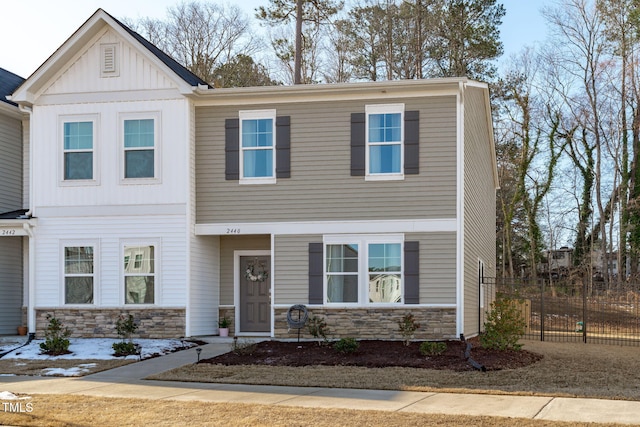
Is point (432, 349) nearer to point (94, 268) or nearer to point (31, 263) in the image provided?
point (94, 268)

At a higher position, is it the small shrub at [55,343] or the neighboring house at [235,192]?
the neighboring house at [235,192]

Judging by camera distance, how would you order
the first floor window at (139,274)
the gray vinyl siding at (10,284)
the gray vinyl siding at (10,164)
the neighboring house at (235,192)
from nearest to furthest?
the neighboring house at (235,192), the first floor window at (139,274), the gray vinyl siding at (10,284), the gray vinyl siding at (10,164)

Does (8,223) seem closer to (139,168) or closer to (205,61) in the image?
(139,168)

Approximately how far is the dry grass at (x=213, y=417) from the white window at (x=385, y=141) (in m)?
8.36

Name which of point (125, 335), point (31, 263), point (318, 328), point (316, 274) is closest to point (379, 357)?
point (318, 328)

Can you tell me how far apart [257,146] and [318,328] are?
434 centimetres

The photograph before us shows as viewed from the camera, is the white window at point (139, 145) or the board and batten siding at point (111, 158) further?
the white window at point (139, 145)

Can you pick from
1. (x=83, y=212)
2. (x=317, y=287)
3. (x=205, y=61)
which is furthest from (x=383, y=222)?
(x=205, y=61)

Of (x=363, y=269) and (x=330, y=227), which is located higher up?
(x=330, y=227)

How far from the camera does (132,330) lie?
17.2 meters

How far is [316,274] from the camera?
58.1ft

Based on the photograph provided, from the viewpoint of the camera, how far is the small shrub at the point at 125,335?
51.5 feet

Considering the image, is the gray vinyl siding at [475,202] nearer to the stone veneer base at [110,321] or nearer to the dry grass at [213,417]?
the stone veneer base at [110,321]
